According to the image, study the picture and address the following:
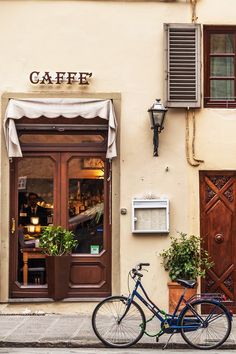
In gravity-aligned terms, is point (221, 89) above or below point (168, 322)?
above

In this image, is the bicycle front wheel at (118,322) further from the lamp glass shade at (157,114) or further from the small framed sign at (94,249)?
the lamp glass shade at (157,114)

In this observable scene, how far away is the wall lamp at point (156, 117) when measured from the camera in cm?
1220

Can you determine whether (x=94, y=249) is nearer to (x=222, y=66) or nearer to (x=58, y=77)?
(x=58, y=77)

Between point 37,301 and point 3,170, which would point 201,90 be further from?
point 37,301

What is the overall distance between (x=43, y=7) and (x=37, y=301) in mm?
5216

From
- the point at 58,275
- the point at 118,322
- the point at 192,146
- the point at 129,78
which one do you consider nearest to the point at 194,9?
the point at 129,78

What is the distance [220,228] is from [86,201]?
96.4 inches

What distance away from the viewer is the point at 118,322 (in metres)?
10.1

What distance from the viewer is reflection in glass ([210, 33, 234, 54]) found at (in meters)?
12.8

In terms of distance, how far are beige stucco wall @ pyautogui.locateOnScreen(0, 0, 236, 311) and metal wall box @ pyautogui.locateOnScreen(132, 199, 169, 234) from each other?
14cm

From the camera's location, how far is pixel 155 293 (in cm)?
1240

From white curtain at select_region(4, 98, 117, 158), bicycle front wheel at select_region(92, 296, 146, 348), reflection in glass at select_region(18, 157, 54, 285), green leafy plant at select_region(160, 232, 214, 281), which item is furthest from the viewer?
reflection in glass at select_region(18, 157, 54, 285)

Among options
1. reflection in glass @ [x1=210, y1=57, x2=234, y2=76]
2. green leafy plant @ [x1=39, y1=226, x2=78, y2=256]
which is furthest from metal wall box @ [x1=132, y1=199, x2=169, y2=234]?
reflection in glass @ [x1=210, y1=57, x2=234, y2=76]

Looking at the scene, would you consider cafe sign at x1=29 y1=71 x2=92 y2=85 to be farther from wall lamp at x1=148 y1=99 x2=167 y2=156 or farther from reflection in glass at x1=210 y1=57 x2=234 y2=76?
reflection in glass at x1=210 y1=57 x2=234 y2=76
